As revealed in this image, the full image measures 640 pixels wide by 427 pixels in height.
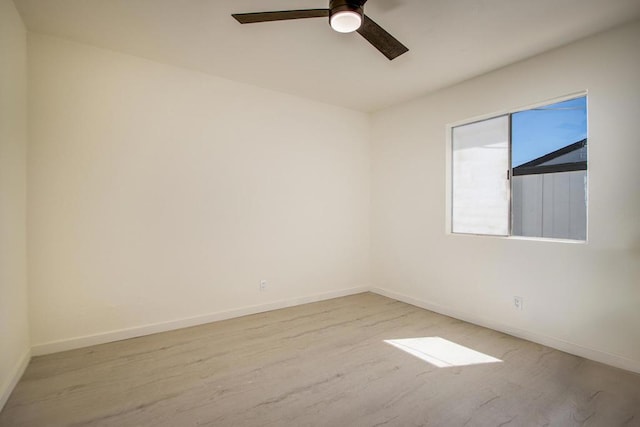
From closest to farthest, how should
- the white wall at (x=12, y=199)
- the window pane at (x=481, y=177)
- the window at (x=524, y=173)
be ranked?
1. the white wall at (x=12, y=199)
2. the window at (x=524, y=173)
3. the window pane at (x=481, y=177)

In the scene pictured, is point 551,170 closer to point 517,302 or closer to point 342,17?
point 517,302

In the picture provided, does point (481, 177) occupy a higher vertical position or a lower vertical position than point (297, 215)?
higher

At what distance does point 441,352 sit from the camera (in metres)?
2.68

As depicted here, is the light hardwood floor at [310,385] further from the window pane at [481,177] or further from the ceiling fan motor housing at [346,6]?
the ceiling fan motor housing at [346,6]

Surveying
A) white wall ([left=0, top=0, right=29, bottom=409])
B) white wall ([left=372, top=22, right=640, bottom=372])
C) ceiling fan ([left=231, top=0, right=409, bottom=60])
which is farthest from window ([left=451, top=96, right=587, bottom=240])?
white wall ([left=0, top=0, right=29, bottom=409])

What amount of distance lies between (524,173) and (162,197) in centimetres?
369

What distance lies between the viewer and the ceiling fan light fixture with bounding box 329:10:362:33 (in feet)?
5.86

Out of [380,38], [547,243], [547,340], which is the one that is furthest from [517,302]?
[380,38]

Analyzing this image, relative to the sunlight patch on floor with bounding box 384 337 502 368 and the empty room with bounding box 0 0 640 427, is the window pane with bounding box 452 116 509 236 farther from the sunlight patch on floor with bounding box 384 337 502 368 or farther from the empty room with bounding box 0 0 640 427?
the sunlight patch on floor with bounding box 384 337 502 368

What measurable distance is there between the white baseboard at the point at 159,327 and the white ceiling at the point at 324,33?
264cm

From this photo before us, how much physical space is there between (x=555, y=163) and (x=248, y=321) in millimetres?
3516

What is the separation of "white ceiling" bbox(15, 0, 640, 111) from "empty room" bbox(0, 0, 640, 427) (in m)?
0.02

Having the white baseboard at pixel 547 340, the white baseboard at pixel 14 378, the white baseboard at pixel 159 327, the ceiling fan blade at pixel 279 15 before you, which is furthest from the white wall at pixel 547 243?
the white baseboard at pixel 14 378

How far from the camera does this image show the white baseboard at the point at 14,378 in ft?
6.38
